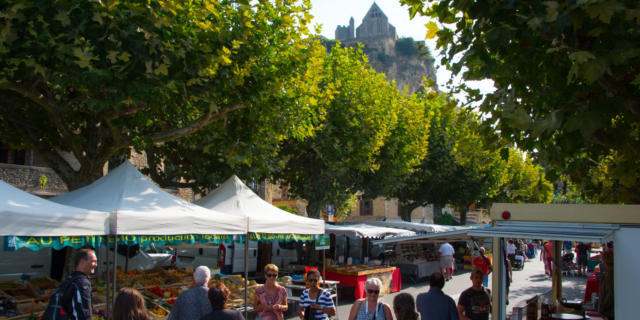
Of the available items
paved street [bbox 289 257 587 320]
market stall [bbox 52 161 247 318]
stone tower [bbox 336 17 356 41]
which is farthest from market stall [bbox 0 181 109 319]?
stone tower [bbox 336 17 356 41]

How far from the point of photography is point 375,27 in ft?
402

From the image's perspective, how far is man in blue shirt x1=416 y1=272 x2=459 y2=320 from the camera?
18.3 feet

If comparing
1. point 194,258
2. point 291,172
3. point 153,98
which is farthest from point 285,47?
point 194,258

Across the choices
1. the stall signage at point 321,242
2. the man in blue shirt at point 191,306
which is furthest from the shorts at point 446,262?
the man in blue shirt at point 191,306

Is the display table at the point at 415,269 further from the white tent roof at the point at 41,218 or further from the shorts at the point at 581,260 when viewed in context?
the white tent roof at the point at 41,218

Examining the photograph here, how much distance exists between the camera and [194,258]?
18781 millimetres

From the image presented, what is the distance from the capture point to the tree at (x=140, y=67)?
813cm

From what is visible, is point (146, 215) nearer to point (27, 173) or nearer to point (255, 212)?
point (255, 212)

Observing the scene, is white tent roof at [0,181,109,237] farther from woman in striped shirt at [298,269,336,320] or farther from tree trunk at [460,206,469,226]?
tree trunk at [460,206,469,226]

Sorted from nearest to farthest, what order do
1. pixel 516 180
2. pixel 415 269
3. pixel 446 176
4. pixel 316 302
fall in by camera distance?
pixel 316 302
pixel 415 269
pixel 446 176
pixel 516 180

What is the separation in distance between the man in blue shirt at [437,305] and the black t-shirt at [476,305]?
3.45ft

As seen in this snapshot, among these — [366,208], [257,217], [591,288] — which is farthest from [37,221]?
[366,208]

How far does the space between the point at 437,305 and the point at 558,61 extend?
2.76 meters

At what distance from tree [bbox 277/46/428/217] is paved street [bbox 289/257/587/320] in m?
4.32
